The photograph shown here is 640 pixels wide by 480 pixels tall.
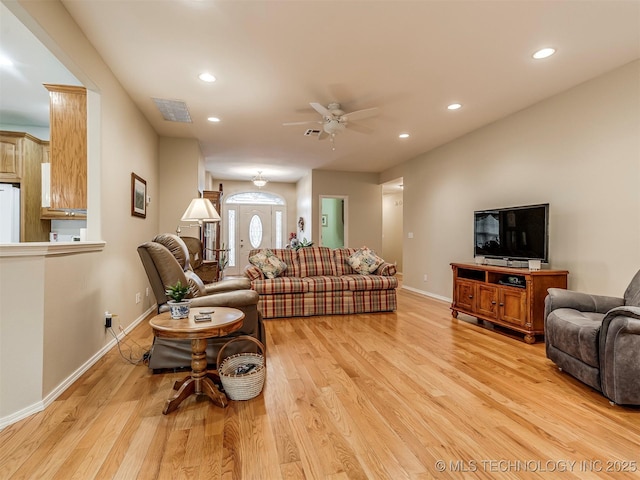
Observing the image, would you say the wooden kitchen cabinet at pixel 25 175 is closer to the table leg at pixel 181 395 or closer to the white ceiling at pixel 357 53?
the white ceiling at pixel 357 53

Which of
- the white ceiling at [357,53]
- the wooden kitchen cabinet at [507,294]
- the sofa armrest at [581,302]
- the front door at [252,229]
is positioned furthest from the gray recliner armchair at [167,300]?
the front door at [252,229]

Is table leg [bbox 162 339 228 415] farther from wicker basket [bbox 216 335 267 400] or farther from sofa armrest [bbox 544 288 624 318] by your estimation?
sofa armrest [bbox 544 288 624 318]

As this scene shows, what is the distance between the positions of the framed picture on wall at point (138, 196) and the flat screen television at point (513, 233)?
4.39 m

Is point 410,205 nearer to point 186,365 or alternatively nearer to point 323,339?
point 323,339

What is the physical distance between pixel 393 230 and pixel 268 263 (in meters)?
5.93

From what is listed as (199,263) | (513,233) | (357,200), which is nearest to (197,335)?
(199,263)

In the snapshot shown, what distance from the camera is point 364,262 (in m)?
4.84

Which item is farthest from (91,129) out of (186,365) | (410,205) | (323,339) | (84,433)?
(410,205)

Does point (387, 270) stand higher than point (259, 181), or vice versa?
point (259, 181)

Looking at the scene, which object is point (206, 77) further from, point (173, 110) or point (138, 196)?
point (138, 196)

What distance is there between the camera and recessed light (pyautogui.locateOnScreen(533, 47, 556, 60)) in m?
2.67

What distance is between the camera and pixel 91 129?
2.76m

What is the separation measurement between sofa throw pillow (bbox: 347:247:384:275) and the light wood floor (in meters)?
2.11

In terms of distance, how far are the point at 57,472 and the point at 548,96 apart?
5.08 meters
